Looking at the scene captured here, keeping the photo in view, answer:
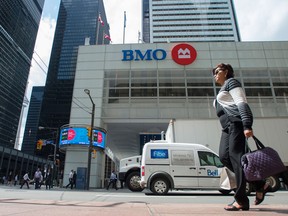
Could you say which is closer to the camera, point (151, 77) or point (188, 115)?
point (188, 115)

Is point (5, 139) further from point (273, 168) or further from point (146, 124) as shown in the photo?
point (273, 168)

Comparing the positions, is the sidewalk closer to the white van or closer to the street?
the street

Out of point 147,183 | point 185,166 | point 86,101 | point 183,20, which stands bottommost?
point 147,183

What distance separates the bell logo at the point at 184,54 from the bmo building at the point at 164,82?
9cm

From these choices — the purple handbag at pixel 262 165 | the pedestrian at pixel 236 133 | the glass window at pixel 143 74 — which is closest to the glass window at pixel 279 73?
the glass window at pixel 143 74

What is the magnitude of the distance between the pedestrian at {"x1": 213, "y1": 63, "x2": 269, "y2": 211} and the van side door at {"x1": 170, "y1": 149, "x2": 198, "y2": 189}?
5611 millimetres

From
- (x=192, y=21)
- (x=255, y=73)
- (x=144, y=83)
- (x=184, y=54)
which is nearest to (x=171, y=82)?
(x=144, y=83)

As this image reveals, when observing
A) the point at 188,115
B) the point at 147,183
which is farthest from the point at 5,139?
the point at 147,183

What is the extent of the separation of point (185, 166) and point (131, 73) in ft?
44.6

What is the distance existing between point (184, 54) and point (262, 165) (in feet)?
64.2

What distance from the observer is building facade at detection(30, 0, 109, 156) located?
96688mm

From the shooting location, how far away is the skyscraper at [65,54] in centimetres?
9706

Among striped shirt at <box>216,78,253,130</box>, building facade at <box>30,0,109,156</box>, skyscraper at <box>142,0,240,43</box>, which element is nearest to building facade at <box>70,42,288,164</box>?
striped shirt at <box>216,78,253,130</box>

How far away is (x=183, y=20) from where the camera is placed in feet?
336
